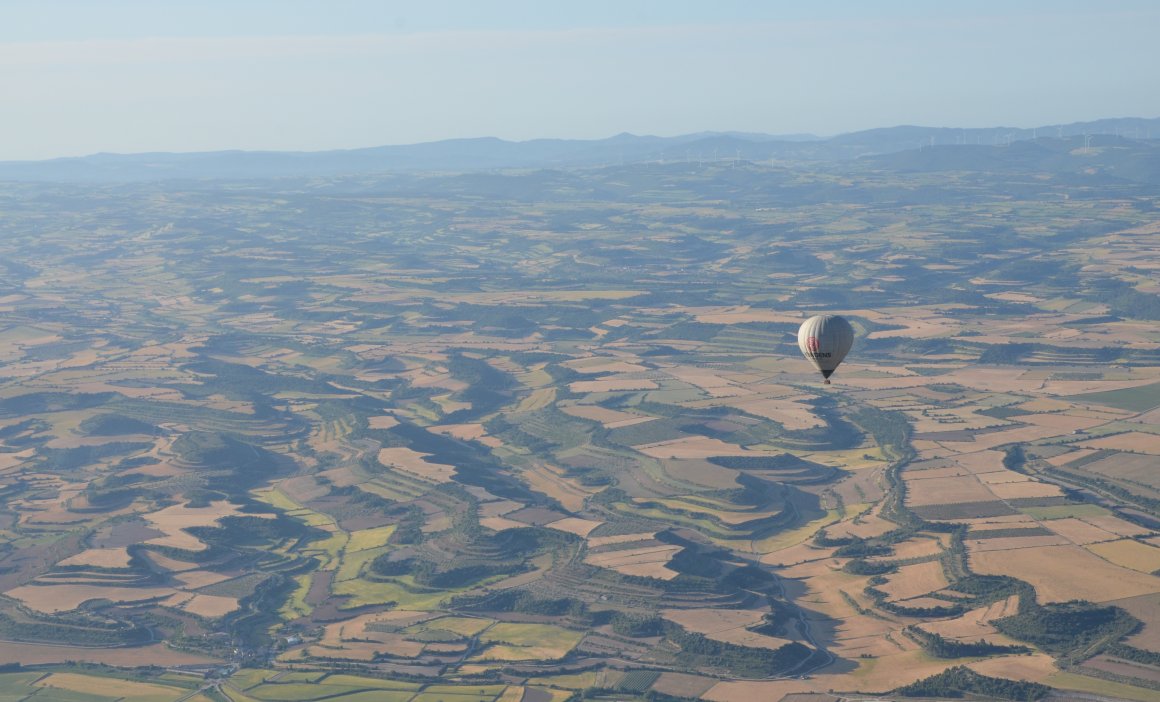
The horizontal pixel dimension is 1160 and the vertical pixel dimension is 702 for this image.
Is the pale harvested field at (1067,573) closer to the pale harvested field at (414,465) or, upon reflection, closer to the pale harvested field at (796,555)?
the pale harvested field at (796,555)

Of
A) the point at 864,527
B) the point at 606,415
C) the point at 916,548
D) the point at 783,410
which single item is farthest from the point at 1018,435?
the point at 606,415

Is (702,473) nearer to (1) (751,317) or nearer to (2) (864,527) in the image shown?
(2) (864,527)

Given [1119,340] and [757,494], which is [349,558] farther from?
[1119,340]

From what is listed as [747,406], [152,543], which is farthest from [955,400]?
[152,543]

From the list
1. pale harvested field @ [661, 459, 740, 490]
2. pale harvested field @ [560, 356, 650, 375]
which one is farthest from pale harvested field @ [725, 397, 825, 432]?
pale harvested field @ [560, 356, 650, 375]

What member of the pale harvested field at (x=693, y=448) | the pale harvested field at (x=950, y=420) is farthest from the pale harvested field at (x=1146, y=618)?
the pale harvested field at (x=950, y=420)

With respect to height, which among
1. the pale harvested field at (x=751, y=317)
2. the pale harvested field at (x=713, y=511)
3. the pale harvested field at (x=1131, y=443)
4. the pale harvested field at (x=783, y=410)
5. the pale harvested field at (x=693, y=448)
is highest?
the pale harvested field at (x=751, y=317)

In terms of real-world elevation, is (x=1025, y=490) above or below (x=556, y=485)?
above
